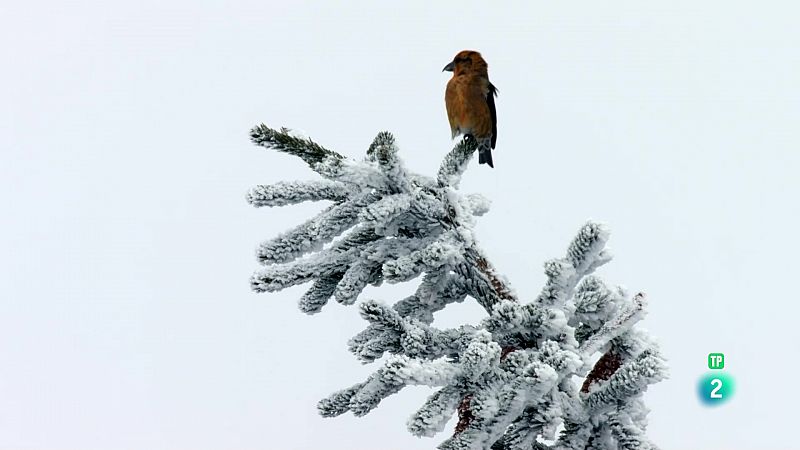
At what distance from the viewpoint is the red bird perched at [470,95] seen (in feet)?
17.2

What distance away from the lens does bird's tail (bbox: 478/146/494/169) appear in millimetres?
5809

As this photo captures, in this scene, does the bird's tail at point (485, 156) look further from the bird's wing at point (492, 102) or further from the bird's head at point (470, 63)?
the bird's head at point (470, 63)

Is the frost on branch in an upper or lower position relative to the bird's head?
lower

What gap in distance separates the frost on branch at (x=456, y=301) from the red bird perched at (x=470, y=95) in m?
2.35

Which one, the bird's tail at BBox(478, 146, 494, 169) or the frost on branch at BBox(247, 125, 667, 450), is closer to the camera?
the frost on branch at BBox(247, 125, 667, 450)

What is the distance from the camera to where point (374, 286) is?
288cm

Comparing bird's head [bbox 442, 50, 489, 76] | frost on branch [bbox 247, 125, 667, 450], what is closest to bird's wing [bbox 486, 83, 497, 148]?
bird's head [bbox 442, 50, 489, 76]

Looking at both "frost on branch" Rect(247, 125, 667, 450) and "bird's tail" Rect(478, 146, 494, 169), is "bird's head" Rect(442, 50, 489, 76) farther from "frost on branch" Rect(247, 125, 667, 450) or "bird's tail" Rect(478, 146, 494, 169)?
"frost on branch" Rect(247, 125, 667, 450)

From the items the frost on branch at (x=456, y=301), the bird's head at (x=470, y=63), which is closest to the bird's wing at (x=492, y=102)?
the bird's head at (x=470, y=63)

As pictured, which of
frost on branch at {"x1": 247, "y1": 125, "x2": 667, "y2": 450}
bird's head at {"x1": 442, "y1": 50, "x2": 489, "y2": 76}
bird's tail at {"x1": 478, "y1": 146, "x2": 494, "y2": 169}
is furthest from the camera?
bird's tail at {"x1": 478, "y1": 146, "x2": 494, "y2": 169}

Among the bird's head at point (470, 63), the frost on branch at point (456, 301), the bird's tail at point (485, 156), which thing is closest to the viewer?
the frost on branch at point (456, 301)

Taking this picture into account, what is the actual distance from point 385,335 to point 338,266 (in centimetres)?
37

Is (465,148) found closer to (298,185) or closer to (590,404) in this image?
(298,185)

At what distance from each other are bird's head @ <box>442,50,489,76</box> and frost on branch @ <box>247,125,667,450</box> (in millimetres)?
2395
